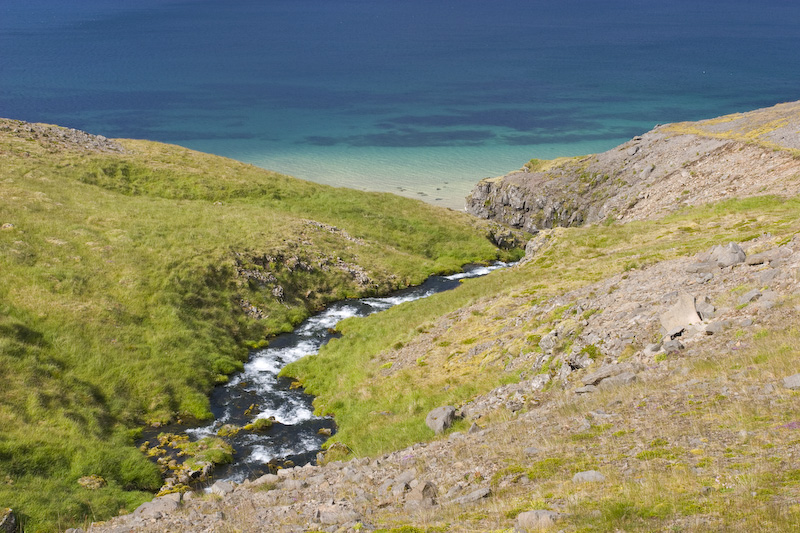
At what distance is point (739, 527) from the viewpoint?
10492 mm

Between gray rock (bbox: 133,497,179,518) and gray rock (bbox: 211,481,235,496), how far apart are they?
6.38ft

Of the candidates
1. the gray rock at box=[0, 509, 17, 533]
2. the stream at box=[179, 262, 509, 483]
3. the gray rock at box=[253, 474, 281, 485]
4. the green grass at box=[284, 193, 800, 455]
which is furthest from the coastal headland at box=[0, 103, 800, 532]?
the stream at box=[179, 262, 509, 483]

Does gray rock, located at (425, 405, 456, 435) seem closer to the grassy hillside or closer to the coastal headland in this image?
the coastal headland

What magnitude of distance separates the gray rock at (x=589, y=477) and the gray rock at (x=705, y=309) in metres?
11.8

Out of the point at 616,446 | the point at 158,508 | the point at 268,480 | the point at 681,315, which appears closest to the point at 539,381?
the point at 681,315

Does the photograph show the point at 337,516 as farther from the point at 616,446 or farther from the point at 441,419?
the point at 441,419

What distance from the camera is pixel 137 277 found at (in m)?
48.4

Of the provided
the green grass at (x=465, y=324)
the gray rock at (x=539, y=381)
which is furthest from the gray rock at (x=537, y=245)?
the gray rock at (x=539, y=381)

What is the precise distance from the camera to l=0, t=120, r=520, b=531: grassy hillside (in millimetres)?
29312

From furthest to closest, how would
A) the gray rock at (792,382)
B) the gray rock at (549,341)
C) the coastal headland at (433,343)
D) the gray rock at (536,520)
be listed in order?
the gray rock at (549,341)
the gray rock at (792,382)
the coastal headland at (433,343)
the gray rock at (536,520)

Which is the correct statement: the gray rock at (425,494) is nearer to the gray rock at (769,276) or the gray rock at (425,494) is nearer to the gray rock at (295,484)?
the gray rock at (295,484)

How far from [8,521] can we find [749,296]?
32.0 m

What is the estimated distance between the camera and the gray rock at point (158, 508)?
20.4m

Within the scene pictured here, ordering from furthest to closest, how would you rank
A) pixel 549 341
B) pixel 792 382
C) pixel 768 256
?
pixel 549 341, pixel 768 256, pixel 792 382
